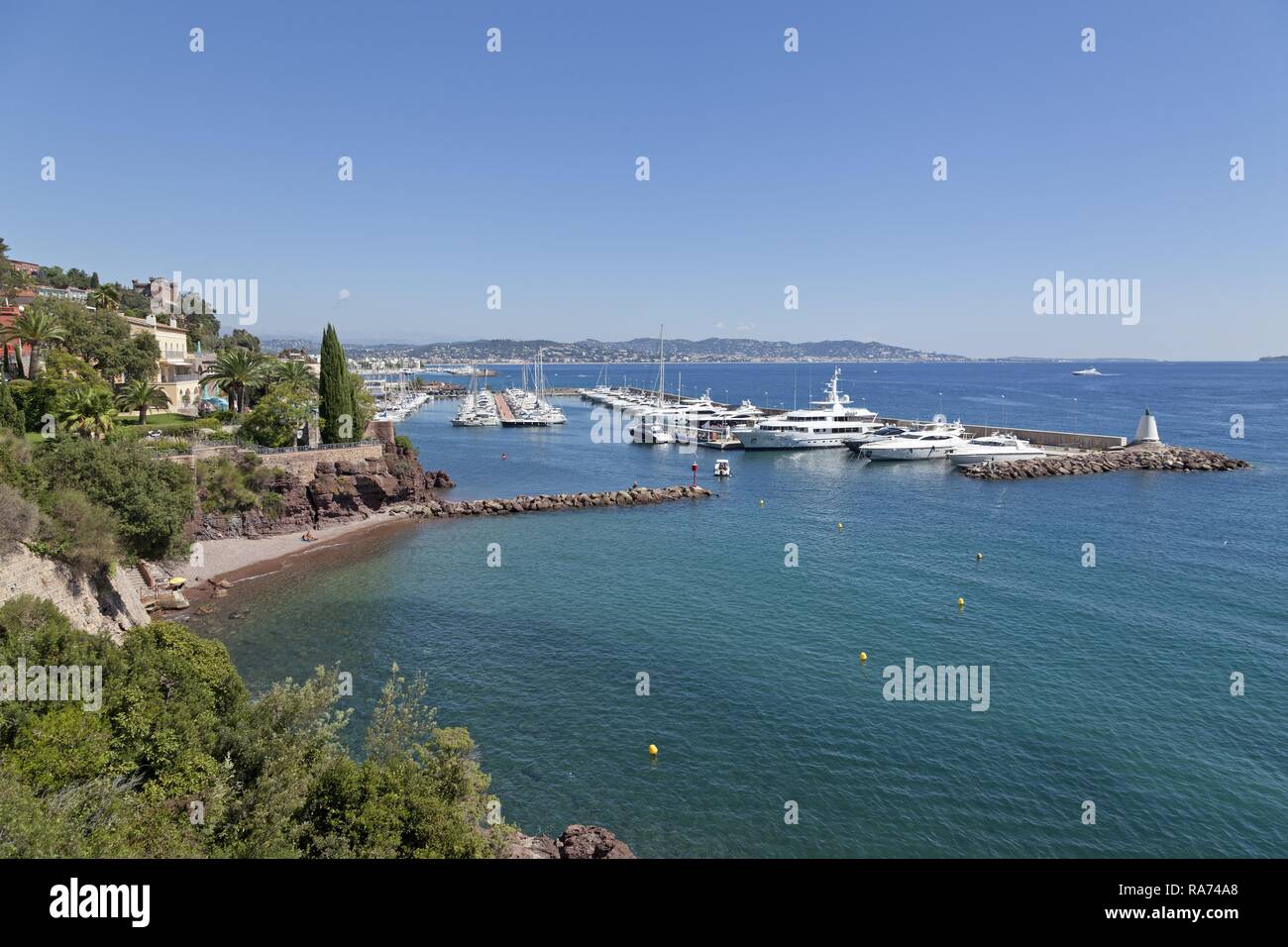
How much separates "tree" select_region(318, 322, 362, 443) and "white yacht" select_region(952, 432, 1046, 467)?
59.9m

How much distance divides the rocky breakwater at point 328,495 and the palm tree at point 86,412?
788cm

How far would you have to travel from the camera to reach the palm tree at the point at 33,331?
153 feet

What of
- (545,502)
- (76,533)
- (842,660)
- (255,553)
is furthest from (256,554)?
(842,660)

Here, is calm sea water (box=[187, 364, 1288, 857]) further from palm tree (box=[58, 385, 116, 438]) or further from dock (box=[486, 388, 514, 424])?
dock (box=[486, 388, 514, 424])

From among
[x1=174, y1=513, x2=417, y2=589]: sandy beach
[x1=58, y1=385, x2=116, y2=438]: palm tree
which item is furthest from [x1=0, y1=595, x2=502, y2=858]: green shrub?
[x1=58, y1=385, x2=116, y2=438]: palm tree

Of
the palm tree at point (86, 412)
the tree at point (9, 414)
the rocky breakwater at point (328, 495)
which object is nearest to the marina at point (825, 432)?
the rocky breakwater at point (328, 495)

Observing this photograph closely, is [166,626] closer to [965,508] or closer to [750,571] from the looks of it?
[750,571]

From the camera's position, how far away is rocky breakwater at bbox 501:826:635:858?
54.3ft

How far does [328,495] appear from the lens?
5172cm

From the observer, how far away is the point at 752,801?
20.4 meters

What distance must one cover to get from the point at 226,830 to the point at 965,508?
54.4m

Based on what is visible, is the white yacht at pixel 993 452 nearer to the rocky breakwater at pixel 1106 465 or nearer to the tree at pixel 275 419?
the rocky breakwater at pixel 1106 465
